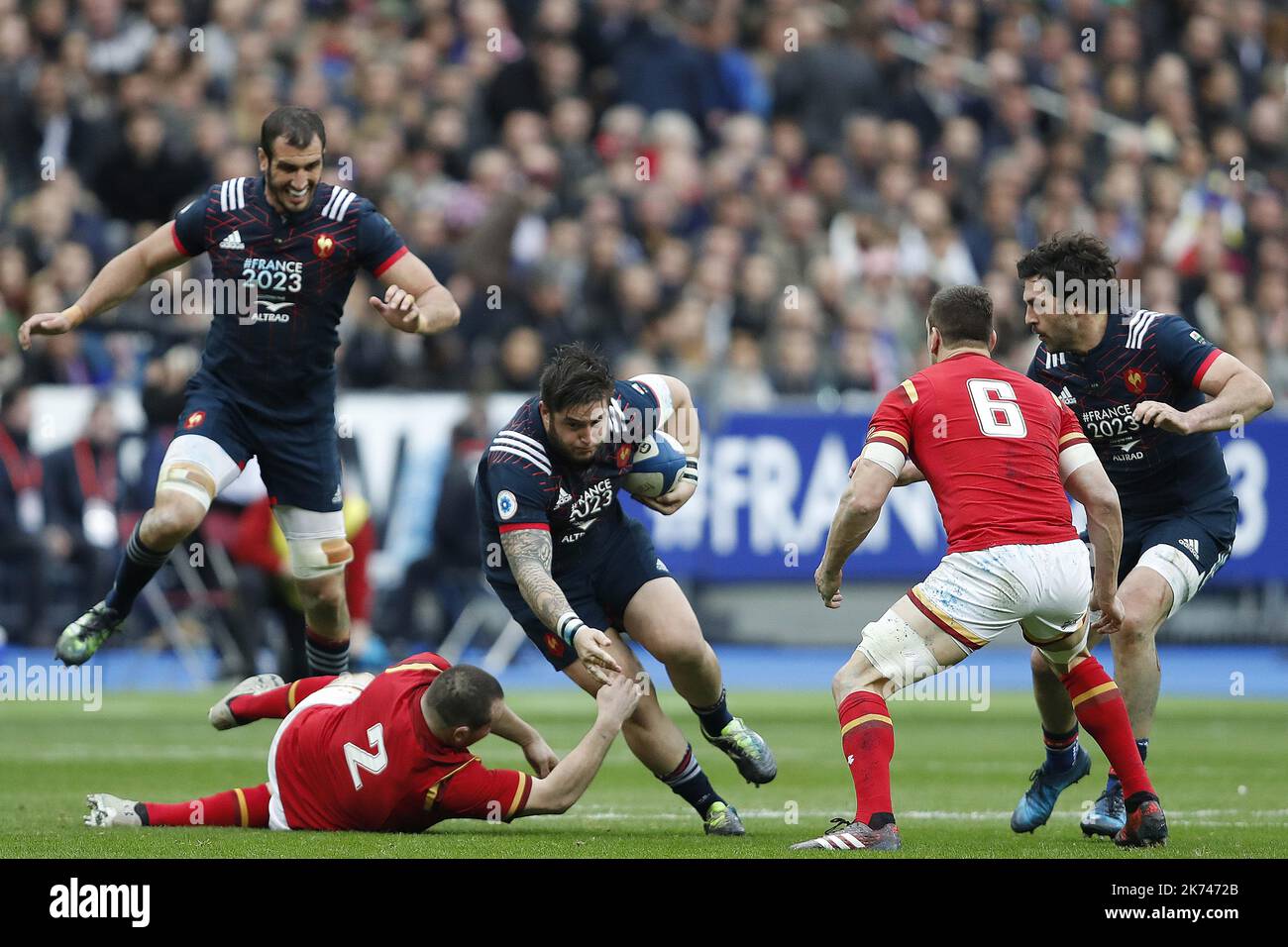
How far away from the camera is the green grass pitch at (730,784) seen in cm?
804

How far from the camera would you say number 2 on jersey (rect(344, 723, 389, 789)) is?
8.11m

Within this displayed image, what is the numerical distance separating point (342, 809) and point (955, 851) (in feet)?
8.39

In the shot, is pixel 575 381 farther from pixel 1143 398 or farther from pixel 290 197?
pixel 1143 398

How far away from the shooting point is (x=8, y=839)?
26.6 feet

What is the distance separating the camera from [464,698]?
25.7 feet

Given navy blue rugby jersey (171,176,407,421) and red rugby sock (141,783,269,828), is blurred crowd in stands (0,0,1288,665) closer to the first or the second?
navy blue rugby jersey (171,176,407,421)

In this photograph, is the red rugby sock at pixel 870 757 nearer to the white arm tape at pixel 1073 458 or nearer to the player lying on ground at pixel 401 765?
the player lying on ground at pixel 401 765

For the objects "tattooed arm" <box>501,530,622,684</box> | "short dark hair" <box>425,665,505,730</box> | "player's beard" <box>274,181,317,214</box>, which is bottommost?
"short dark hair" <box>425,665,505,730</box>

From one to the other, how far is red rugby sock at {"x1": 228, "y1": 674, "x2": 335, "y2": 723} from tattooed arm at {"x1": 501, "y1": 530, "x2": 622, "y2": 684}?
1193 mm

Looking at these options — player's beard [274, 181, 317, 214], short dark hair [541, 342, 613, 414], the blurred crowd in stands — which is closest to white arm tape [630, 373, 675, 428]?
short dark hair [541, 342, 613, 414]

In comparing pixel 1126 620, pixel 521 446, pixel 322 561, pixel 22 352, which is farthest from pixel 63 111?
pixel 1126 620

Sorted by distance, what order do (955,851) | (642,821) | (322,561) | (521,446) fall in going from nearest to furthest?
1. (955,851)
2. (521,446)
3. (642,821)
4. (322,561)

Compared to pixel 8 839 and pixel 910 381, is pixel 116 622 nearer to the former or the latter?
pixel 8 839

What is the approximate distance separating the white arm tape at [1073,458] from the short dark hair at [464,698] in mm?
2470
